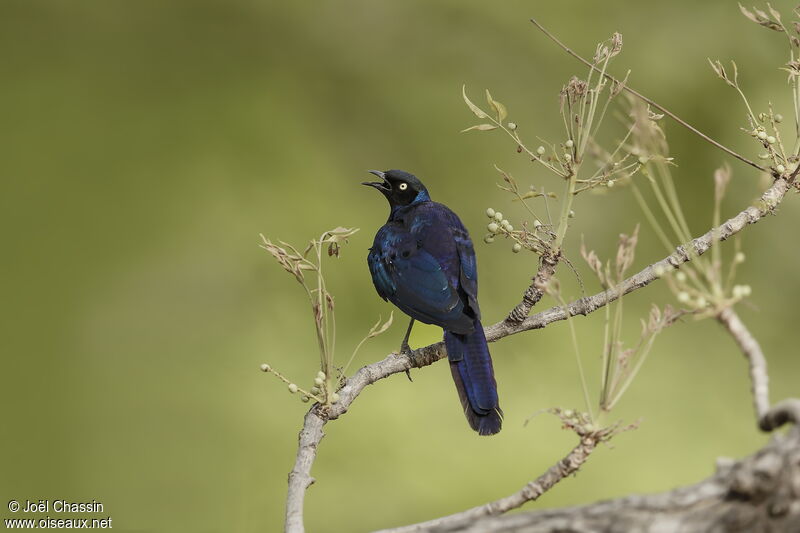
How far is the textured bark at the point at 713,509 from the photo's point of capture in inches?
44.3

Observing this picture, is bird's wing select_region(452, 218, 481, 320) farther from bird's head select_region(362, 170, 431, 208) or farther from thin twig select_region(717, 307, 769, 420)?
thin twig select_region(717, 307, 769, 420)

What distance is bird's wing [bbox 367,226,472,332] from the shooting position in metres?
2.03

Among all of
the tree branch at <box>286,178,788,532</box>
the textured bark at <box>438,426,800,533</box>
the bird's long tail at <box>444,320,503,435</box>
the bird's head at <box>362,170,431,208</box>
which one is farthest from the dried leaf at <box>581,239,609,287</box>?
the bird's head at <box>362,170,431,208</box>

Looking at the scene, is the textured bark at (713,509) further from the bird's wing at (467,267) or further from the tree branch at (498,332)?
the bird's wing at (467,267)

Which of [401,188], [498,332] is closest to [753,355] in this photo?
[498,332]

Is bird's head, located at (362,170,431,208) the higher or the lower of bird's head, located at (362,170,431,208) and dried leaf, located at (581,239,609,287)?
the higher

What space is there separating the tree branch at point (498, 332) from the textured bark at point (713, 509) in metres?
0.52

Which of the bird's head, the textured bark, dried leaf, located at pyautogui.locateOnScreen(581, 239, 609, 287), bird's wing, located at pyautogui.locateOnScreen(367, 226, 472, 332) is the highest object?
the bird's head

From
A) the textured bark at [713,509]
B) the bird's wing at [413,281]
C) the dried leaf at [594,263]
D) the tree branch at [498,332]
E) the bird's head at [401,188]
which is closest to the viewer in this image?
the textured bark at [713,509]

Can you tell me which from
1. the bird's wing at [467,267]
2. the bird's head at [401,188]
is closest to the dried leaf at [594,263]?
the bird's wing at [467,267]

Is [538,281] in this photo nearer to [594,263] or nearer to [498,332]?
[498,332]

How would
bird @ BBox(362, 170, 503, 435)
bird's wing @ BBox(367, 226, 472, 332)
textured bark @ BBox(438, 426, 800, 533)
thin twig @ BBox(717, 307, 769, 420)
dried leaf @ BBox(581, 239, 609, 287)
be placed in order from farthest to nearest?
bird's wing @ BBox(367, 226, 472, 332), bird @ BBox(362, 170, 503, 435), dried leaf @ BBox(581, 239, 609, 287), thin twig @ BBox(717, 307, 769, 420), textured bark @ BBox(438, 426, 800, 533)

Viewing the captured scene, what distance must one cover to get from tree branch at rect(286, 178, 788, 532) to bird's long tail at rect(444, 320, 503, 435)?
81 millimetres

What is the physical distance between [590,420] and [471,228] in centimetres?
262
